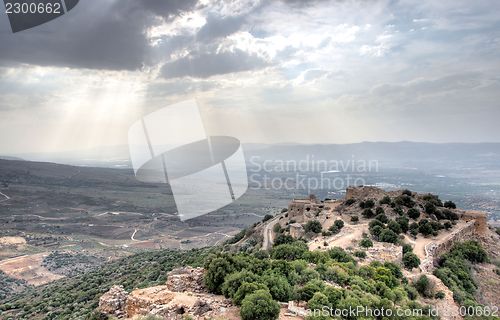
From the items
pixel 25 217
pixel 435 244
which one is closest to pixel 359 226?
pixel 435 244

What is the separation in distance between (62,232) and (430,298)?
78.9 metres

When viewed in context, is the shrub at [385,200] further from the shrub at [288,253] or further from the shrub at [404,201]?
the shrub at [288,253]

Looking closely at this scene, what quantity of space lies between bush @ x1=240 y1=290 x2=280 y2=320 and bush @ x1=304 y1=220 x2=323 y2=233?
19.6 meters

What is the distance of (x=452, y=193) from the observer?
124 meters

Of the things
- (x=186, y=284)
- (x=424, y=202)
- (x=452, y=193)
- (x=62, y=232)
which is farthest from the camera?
(x=452, y=193)

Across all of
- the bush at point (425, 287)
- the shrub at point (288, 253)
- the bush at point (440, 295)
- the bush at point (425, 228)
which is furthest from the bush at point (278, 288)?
the bush at point (425, 228)

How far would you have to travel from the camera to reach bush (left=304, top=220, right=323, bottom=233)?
98.8 ft

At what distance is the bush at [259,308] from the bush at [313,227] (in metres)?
19.6

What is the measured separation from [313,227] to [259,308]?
66.6 feet

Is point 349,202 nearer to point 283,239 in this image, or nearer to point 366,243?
point 283,239

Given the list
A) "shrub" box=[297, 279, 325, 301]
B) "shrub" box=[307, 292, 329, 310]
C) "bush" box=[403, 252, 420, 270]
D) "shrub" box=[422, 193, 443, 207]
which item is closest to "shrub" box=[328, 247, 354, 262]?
"bush" box=[403, 252, 420, 270]

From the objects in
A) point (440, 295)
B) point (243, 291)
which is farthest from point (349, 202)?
point (243, 291)

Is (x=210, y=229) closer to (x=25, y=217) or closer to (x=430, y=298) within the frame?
(x=25, y=217)

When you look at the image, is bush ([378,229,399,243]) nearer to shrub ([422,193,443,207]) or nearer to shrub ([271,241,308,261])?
shrub ([271,241,308,261])
